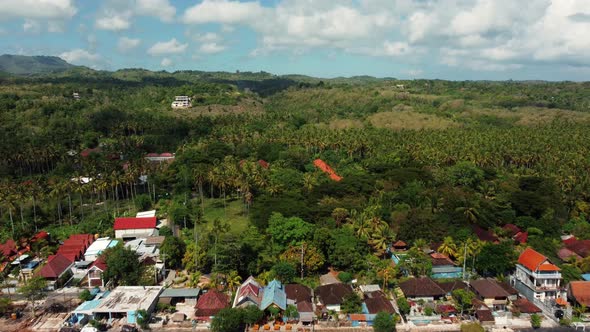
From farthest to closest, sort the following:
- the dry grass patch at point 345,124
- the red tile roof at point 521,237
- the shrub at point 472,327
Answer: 1. the dry grass patch at point 345,124
2. the red tile roof at point 521,237
3. the shrub at point 472,327

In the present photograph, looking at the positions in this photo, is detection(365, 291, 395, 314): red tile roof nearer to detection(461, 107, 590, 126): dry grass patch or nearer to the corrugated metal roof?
the corrugated metal roof

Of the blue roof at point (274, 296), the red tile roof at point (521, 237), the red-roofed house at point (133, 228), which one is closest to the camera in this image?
the blue roof at point (274, 296)

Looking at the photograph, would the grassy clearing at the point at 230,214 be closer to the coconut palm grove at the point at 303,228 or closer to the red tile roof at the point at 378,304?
the coconut palm grove at the point at 303,228

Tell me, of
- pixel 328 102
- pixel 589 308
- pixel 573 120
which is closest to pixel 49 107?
pixel 328 102

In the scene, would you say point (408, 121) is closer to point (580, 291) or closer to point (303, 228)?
point (303, 228)

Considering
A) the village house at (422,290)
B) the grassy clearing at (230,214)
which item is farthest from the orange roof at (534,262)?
the grassy clearing at (230,214)

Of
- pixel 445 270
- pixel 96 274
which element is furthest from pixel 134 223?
pixel 445 270
